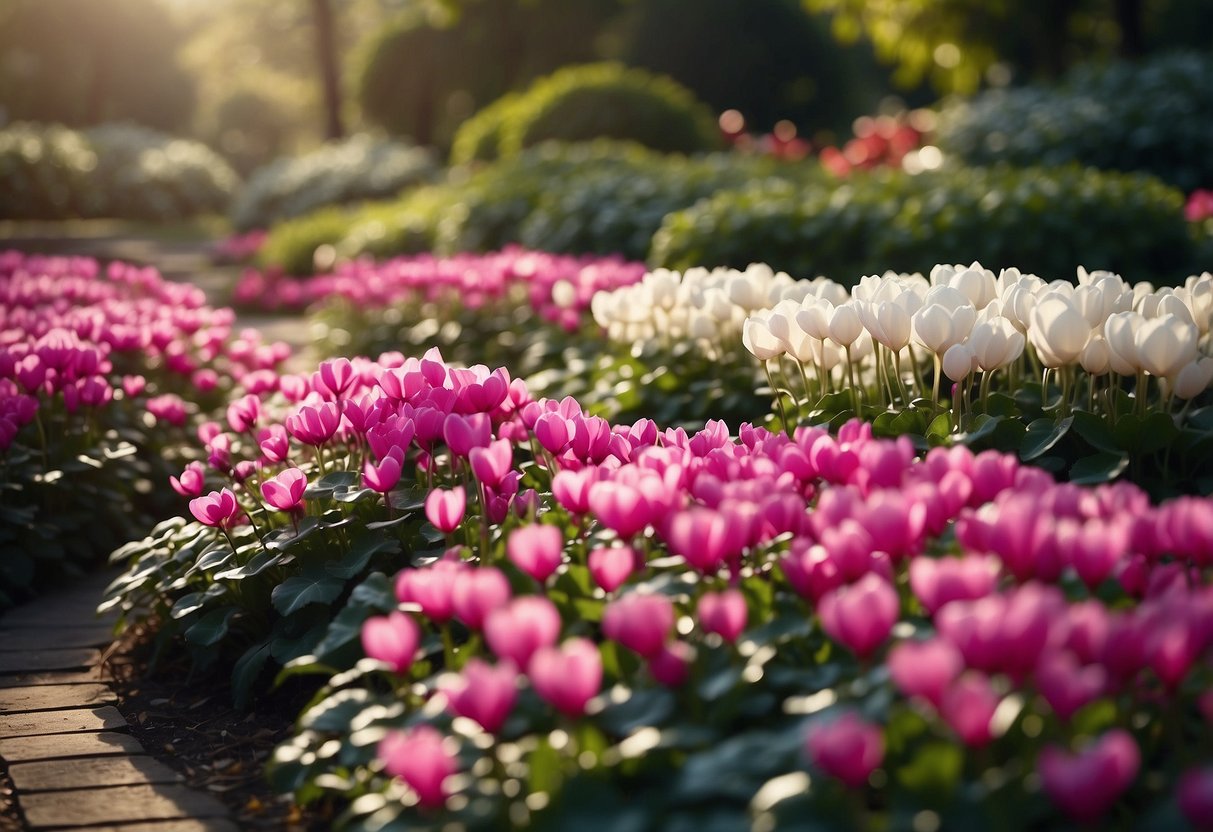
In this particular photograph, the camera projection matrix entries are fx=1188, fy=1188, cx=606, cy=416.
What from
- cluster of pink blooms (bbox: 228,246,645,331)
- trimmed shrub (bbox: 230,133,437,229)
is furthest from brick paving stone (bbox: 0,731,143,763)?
trimmed shrub (bbox: 230,133,437,229)

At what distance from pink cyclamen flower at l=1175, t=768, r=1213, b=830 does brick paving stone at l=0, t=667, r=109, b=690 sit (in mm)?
3027

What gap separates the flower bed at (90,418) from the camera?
4.22 m

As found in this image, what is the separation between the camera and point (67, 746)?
298 cm

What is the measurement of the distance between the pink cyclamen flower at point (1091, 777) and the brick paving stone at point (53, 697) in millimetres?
2693

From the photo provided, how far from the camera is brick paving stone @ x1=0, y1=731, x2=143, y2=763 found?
9.57 feet

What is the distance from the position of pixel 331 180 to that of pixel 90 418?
17.5 meters

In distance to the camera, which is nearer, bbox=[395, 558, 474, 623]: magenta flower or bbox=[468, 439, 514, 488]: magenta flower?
bbox=[395, 558, 474, 623]: magenta flower

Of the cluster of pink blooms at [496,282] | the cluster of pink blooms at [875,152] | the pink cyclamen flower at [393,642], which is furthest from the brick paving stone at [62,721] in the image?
the cluster of pink blooms at [875,152]

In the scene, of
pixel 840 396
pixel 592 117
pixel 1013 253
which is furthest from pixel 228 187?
pixel 840 396

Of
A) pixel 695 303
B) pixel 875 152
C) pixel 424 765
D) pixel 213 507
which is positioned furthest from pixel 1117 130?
pixel 424 765

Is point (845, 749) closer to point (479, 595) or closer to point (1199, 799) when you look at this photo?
point (1199, 799)

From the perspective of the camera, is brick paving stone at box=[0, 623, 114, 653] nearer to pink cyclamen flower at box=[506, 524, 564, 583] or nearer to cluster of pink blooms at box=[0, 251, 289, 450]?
cluster of pink blooms at box=[0, 251, 289, 450]

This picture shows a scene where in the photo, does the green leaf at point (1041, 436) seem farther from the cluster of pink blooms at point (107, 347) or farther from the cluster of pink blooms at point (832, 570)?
the cluster of pink blooms at point (107, 347)

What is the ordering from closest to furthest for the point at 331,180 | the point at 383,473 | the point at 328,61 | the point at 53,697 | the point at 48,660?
the point at 383,473 → the point at 53,697 → the point at 48,660 → the point at 331,180 → the point at 328,61
